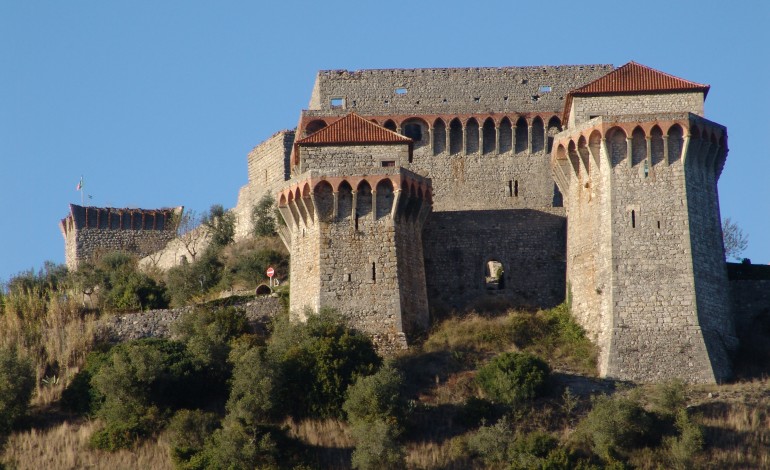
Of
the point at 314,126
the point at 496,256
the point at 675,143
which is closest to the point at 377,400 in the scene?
the point at 496,256

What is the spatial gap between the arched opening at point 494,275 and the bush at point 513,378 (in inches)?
258

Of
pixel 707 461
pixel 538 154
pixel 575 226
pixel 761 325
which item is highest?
pixel 538 154

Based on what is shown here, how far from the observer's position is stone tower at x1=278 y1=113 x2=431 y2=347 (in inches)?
1804

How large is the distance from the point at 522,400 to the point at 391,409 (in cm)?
357

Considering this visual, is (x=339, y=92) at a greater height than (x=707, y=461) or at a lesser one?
greater

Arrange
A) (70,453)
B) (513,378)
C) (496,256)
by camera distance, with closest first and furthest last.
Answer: (70,453)
(513,378)
(496,256)

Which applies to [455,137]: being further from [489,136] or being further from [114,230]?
[114,230]

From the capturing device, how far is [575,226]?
155ft

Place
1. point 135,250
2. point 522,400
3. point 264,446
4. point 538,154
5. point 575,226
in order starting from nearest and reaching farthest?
point 264,446 → point 522,400 → point 575,226 → point 538,154 → point 135,250

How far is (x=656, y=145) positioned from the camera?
1796 inches

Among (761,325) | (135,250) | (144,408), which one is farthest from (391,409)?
(135,250)

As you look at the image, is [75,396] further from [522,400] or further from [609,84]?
[609,84]

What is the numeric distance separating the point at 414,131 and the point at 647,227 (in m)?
14.3

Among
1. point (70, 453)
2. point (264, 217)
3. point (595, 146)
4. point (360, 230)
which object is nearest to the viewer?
point (70, 453)
